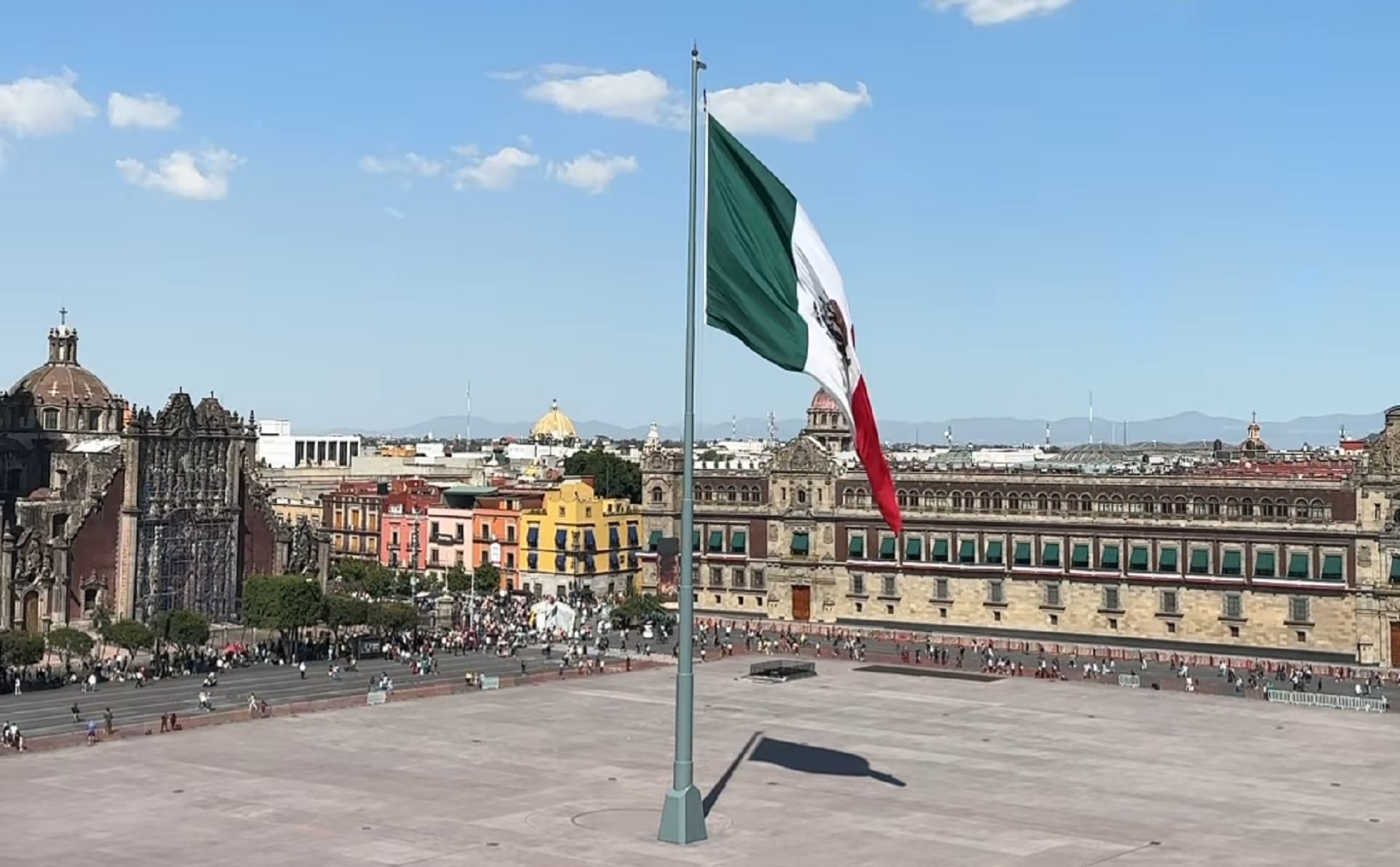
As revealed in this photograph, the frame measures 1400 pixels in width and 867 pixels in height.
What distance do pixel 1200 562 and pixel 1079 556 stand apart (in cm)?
747

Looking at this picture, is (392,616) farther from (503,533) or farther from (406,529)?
(406,529)

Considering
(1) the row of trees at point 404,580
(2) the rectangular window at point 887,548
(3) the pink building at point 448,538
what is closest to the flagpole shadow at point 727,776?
(2) the rectangular window at point 887,548

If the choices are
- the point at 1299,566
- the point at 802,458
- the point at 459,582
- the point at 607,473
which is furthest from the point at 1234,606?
the point at 607,473

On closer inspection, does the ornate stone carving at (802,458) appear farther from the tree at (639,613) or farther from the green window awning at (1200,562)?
the green window awning at (1200,562)

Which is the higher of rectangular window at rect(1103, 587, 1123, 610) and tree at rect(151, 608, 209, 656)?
rectangular window at rect(1103, 587, 1123, 610)

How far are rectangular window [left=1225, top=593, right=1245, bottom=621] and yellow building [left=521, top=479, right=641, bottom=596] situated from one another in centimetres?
4625

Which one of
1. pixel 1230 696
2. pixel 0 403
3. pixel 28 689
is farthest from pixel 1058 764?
pixel 0 403

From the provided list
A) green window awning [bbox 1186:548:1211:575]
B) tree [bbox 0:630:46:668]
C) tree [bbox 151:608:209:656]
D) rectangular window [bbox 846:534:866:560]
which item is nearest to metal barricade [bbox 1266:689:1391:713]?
green window awning [bbox 1186:548:1211:575]

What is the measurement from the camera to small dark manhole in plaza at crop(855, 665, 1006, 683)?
8375 centimetres

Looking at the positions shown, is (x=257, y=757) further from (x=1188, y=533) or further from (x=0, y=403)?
(x=0, y=403)

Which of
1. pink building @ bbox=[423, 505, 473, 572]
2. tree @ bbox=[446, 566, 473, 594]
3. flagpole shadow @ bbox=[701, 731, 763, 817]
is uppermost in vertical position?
pink building @ bbox=[423, 505, 473, 572]

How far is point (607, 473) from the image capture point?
159 metres

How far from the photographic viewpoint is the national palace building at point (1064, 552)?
9119 centimetres

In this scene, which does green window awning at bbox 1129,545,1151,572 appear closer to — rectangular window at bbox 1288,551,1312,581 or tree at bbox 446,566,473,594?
rectangular window at bbox 1288,551,1312,581
